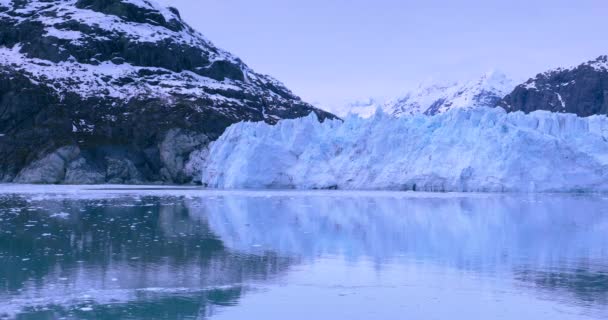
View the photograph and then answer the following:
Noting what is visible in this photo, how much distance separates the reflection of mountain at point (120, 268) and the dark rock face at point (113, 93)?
40.4m

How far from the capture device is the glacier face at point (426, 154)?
1576 inches

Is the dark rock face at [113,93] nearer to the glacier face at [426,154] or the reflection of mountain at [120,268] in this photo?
the glacier face at [426,154]

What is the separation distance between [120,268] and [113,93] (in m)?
67.4

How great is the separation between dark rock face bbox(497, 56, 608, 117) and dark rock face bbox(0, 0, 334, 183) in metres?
49.8

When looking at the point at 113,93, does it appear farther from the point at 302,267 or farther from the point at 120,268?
the point at 302,267

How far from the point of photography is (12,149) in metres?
60.4

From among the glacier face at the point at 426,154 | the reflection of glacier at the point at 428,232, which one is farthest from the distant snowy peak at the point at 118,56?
the reflection of glacier at the point at 428,232

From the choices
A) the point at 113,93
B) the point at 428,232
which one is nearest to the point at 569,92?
the point at 113,93

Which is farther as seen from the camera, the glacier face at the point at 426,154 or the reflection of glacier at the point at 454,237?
the glacier face at the point at 426,154

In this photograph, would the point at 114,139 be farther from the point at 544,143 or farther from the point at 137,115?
the point at 544,143

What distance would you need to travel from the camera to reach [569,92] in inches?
4727

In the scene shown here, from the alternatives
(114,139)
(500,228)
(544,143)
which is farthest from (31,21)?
(500,228)

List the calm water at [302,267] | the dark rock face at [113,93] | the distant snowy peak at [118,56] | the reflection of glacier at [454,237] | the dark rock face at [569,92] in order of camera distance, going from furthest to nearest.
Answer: the dark rock face at [569,92], the distant snowy peak at [118,56], the dark rock face at [113,93], the reflection of glacier at [454,237], the calm water at [302,267]

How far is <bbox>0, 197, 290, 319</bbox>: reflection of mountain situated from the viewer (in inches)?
351
